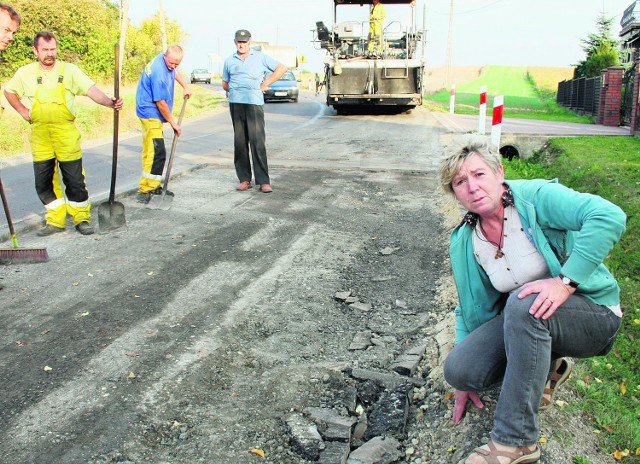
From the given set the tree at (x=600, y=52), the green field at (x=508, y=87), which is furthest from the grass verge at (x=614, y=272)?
the green field at (x=508, y=87)

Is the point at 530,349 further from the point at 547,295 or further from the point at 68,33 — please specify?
the point at 68,33

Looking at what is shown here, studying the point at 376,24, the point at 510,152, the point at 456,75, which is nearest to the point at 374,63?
the point at 376,24

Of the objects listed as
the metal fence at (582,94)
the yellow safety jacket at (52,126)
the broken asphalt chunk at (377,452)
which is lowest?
the broken asphalt chunk at (377,452)

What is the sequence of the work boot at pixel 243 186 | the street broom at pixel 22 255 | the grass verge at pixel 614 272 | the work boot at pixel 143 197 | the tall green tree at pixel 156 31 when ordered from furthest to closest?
the tall green tree at pixel 156 31
the work boot at pixel 243 186
the work boot at pixel 143 197
the street broom at pixel 22 255
the grass verge at pixel 614 272

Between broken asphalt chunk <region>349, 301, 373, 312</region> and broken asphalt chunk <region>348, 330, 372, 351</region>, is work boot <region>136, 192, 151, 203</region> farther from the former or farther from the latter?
broken asphalt chunk <region>348, 330, 372, 351</region>

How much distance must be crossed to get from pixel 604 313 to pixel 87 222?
17.5ft

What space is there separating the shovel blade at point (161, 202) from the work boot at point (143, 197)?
0.56 ft

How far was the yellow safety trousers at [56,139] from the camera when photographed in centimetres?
616

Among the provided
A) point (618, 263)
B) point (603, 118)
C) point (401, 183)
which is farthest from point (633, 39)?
point (618, 263)

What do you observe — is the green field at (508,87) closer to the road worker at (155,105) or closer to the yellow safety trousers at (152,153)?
the road worker at (155,105)

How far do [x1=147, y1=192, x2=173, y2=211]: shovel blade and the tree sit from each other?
23.5m

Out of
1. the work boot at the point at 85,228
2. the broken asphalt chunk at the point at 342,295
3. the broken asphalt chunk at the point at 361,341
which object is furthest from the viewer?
the work boot at the point at 85,228

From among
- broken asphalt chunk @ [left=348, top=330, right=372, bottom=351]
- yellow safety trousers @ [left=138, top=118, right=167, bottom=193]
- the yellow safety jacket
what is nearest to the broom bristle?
the yellow safety jacket

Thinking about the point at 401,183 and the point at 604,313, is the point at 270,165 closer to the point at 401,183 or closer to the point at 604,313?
the point at 401,183
